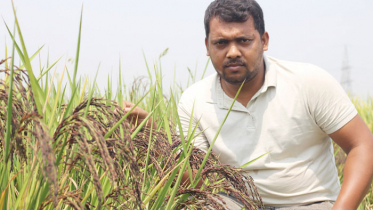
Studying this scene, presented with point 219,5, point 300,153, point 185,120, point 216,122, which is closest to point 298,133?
point 300,153

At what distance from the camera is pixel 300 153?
2365mm

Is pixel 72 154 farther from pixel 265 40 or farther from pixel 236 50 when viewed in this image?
pixel 265 40

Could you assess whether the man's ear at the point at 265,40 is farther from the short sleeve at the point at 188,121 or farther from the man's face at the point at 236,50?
the short sleeve at the point at 188,121

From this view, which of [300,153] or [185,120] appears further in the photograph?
[185,120]

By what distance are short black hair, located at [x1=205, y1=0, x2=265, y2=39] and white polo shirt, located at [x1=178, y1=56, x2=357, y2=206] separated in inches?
11.9

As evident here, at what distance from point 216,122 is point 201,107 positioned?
141 mm

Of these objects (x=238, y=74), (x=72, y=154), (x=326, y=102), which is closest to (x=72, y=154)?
(x=72, y=154)

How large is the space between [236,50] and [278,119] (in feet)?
1.49

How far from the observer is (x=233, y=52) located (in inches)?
89.4

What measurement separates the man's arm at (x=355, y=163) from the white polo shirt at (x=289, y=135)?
87 mm

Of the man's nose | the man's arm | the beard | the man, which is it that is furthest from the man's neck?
the man's arm

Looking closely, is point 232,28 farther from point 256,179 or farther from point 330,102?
point 256,179

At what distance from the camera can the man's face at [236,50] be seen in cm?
230

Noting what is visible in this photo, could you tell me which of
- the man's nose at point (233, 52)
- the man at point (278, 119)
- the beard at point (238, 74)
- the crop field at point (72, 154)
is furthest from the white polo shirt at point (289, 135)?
the crop field at point (72, 154)
